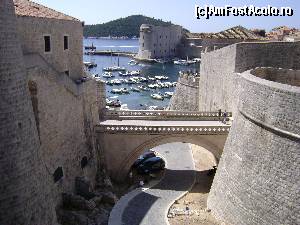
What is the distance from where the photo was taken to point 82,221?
1988cm

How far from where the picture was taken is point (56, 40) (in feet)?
75.4

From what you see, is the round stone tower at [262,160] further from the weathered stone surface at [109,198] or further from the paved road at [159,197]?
the weathered stone surface at [109,198]

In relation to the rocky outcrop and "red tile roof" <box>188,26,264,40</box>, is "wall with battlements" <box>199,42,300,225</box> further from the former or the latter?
"red tile roof" <box>188,26,264,40</box>

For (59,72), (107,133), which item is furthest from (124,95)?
(59,72)

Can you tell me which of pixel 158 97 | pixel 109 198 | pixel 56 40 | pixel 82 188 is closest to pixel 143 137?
pixel 109 198

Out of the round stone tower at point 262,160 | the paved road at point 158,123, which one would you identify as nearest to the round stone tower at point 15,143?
the round stone tower at point 262,160

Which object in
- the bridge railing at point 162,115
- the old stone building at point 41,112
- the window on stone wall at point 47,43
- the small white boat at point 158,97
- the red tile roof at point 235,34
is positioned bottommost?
the small white boat at point 158,97

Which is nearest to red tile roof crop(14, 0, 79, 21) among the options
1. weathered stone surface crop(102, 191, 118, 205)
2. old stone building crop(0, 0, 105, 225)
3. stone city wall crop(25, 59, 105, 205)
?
old stone building crop(0, 0, 105, 225)

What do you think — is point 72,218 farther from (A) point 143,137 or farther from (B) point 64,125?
(A) point 143,137

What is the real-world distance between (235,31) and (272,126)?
42163 millimetres

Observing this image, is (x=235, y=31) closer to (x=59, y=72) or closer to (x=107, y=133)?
(x=107, y=133)

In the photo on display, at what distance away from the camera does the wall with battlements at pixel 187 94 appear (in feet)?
144

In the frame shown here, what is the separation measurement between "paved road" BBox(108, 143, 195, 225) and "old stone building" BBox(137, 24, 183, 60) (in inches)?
3031

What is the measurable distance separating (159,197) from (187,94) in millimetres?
22234
